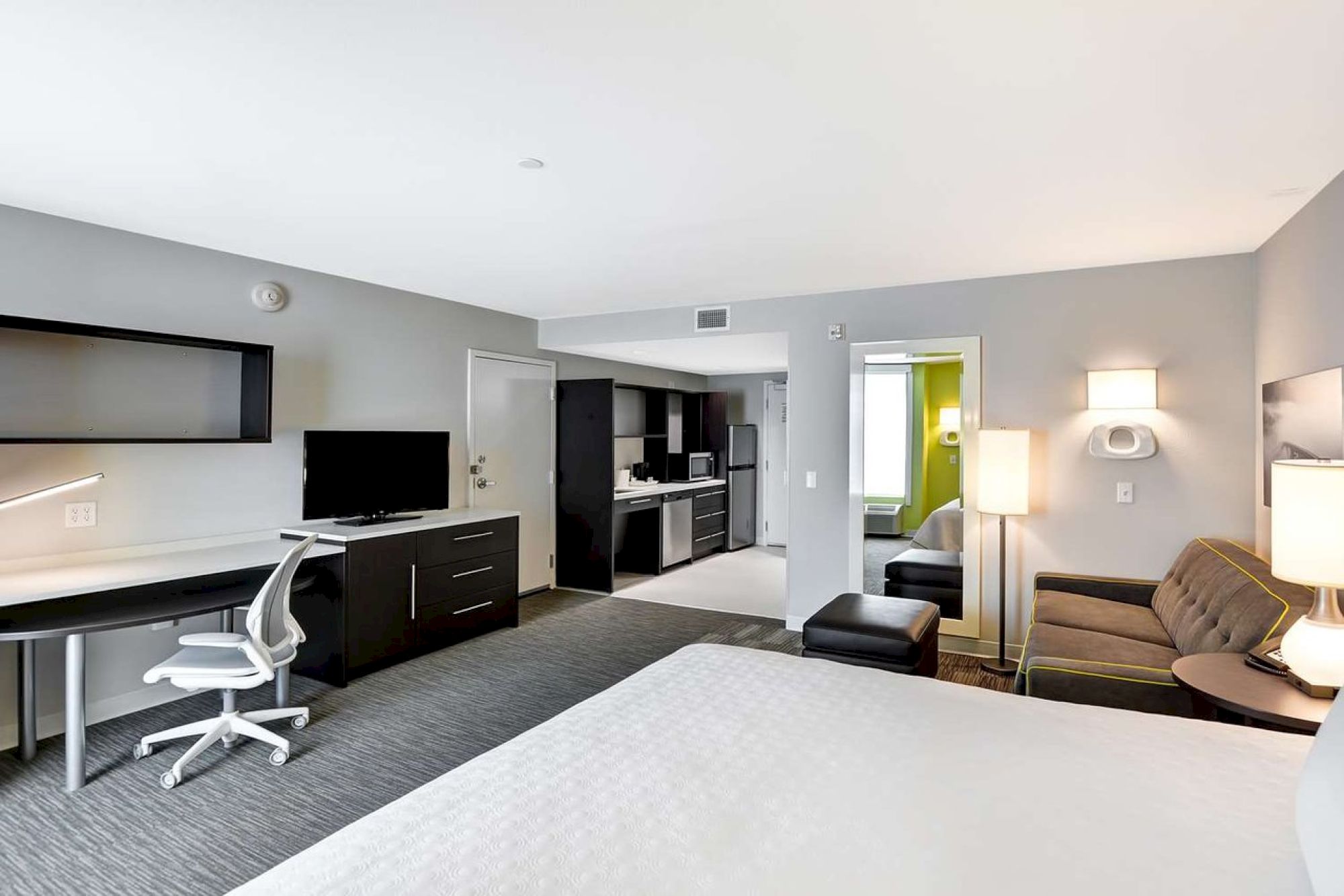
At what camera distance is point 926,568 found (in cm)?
450

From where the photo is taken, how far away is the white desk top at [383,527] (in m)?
3.91

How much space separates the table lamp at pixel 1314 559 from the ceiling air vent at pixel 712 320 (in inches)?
140

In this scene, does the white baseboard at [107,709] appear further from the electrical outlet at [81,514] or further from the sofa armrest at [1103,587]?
the sofa armrest at [1103,587]

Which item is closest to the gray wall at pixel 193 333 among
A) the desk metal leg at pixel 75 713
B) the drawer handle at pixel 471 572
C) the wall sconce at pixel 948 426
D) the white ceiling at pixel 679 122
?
the white ceiling at pixel 679 122

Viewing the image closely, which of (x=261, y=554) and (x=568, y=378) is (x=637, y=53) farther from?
(x=568, y=378)

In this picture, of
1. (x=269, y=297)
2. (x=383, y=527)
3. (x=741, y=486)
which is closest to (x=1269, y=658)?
(x=383, y=527)

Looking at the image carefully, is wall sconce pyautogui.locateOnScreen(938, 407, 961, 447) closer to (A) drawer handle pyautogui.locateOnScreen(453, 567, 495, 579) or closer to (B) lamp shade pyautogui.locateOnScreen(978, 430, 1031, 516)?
(B) lamp shade pyautogui.locateOnScreen(978, 430, 1031, 516)

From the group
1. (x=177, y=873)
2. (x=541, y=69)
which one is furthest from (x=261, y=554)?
(x=541, y=69)

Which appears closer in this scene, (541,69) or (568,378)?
(541,69)

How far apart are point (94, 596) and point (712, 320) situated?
3.94 meters

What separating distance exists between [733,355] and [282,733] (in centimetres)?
459

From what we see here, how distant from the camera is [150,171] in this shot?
2666 mm

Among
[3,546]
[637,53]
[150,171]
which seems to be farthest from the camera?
[3,546]

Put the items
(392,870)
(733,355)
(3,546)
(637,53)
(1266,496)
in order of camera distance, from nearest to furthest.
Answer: (392,870)
(637,53)
(3,546)
(1266,496)
(733,355)
